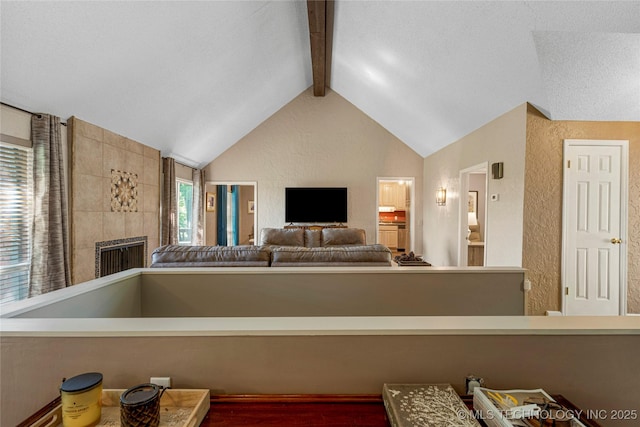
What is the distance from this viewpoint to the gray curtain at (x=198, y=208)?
6.59m

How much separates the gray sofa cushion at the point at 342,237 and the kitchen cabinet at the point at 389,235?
9.99 ft

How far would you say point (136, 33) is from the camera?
2.81m

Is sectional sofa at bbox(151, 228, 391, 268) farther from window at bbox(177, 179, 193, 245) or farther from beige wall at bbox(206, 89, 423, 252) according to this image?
beige wall at bbox(206, 89, 423, 252)

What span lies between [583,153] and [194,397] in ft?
13.4

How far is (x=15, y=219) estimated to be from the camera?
2.79 m

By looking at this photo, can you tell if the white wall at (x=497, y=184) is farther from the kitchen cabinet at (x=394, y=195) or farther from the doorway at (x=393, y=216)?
the kitchen cabinet at (x=394, y=195)

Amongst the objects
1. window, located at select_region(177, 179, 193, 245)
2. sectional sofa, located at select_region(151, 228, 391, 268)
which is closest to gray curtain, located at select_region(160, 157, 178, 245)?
window, located at select_region(177, 179, 193, 245)

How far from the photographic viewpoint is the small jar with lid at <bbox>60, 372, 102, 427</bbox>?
866mm

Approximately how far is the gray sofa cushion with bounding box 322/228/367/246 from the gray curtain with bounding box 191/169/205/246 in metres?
2.82

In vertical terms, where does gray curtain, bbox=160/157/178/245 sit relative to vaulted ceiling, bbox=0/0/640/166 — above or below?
below

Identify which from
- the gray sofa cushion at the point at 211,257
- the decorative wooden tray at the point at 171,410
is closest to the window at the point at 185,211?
the gray sofa cushion at the point at 211,257

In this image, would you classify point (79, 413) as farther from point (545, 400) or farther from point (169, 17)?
point (169, 17)

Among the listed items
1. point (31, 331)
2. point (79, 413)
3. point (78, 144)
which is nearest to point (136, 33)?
point (78, 144)

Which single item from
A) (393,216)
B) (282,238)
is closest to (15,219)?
(282,238)
